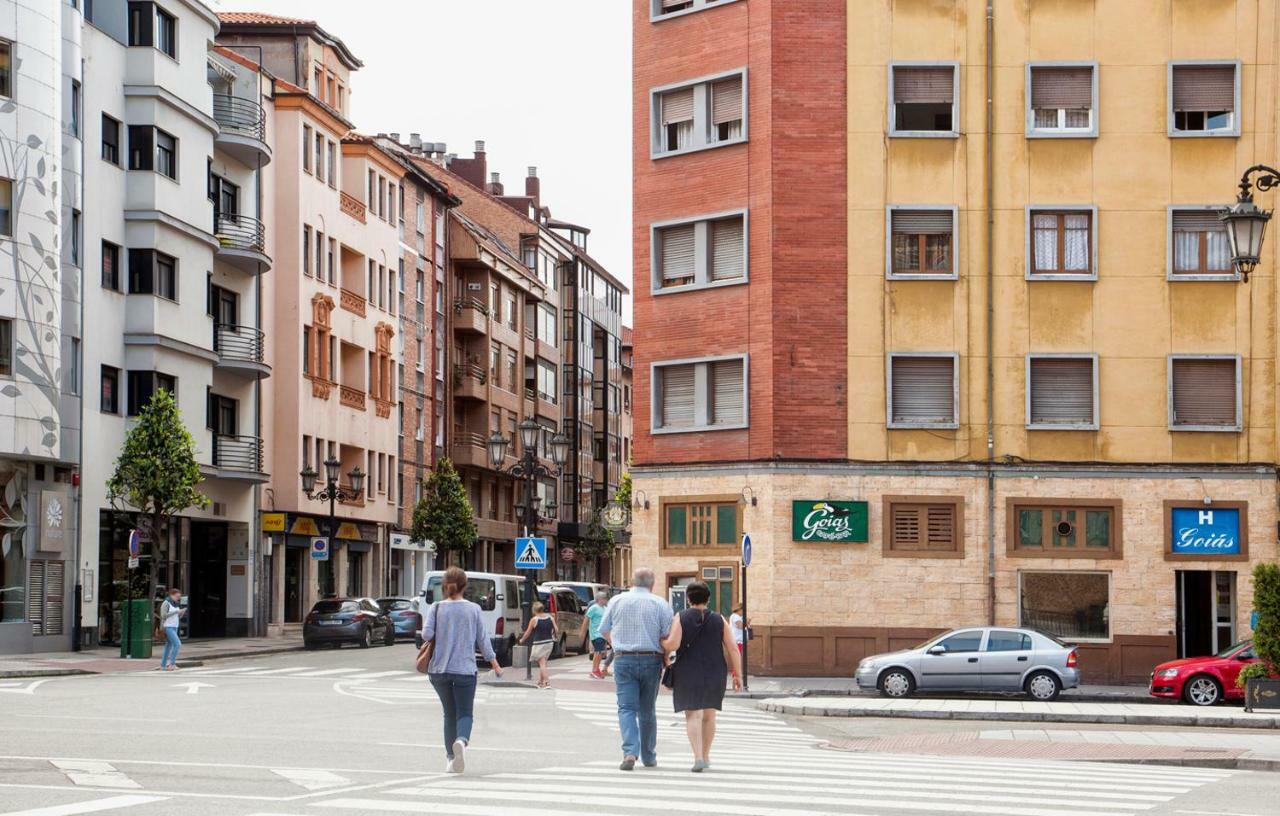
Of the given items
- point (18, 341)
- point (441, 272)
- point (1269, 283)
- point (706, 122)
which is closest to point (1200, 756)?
point (1269, 283)

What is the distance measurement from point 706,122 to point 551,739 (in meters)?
23.4

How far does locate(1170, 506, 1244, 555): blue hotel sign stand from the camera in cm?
3919

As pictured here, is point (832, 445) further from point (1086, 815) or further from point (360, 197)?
point (360, 197)

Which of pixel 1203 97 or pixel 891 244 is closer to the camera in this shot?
pixel 1203 97

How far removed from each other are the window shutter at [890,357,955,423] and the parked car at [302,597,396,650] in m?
17.8

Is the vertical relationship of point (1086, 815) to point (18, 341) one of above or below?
below

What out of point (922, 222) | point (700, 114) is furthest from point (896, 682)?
point (700, 114)

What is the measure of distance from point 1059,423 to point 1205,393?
122 inches

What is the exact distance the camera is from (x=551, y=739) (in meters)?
20.8

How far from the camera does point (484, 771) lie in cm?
1592

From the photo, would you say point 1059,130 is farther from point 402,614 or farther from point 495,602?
point 402,614

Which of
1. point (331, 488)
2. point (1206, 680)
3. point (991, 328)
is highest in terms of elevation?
point (991, 328)

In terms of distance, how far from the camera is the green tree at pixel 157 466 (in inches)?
1773

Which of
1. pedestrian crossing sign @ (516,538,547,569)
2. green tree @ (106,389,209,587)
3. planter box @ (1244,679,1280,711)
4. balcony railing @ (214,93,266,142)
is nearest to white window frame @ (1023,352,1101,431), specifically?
pedestrian crossing sign @ (516,538,547,569)
